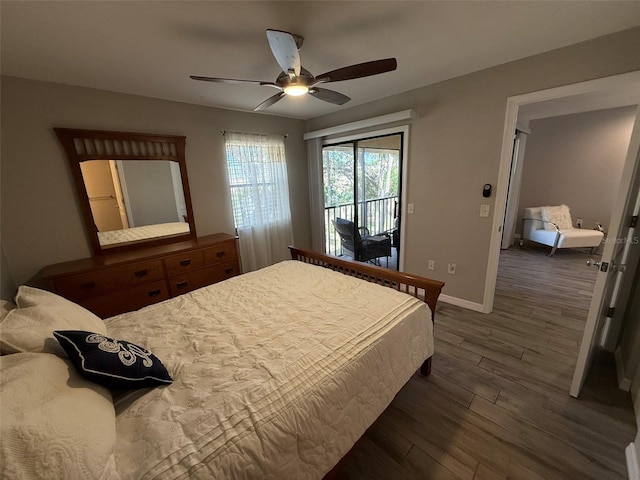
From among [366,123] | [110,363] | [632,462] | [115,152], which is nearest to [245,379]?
[110,363]

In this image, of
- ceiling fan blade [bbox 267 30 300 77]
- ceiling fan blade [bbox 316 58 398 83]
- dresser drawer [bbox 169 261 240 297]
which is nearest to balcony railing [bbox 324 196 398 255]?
dresser drawer [bbox 169 261 240 297]

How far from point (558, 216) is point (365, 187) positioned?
3.69 meters

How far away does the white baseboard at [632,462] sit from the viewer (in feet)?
3.87

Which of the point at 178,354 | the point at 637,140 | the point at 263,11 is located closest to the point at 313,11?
the point at 263,11

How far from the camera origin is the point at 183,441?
32.1 inches

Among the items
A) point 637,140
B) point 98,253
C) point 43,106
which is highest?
point 43,106

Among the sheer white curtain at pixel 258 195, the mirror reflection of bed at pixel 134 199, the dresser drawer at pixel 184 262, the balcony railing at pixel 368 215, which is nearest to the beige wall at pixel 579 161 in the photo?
the balcony railing at pixel 368 215

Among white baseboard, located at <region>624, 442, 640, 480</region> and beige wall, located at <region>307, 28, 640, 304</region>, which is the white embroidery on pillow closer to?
white baseboard, located at <region>624, 442, 640, 480</region>

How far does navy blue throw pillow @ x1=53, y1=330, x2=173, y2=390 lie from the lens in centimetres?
92

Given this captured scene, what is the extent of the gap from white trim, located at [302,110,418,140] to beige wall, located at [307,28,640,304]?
155 millimetres

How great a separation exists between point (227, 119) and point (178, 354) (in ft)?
9.63

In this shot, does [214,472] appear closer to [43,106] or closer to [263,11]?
[263,11]

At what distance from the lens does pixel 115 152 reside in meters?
2.53

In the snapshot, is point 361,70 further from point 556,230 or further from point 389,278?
point 556,230
